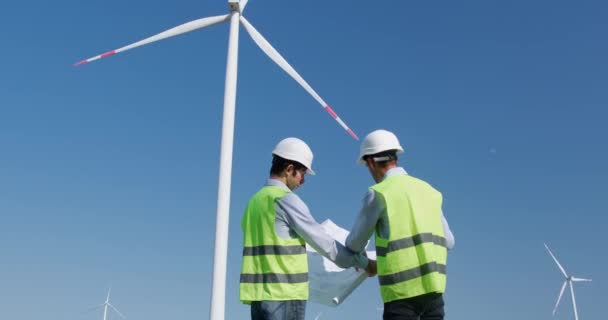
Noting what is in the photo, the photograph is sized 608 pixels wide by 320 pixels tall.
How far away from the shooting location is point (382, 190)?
22.7ft

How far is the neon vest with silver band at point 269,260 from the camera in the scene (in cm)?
→ 727

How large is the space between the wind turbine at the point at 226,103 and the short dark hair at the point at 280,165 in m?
4.14

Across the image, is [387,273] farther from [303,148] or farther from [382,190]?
[303,148]

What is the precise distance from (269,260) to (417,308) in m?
1.73

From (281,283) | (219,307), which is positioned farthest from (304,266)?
(219,307)

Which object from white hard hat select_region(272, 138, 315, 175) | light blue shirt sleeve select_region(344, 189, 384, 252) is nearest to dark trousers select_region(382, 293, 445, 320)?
light blue shirt sleeve select_region(344, 189, 384, 252)

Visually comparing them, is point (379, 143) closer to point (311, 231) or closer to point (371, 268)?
point (311, 231)

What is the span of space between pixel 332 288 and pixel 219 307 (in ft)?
11.2

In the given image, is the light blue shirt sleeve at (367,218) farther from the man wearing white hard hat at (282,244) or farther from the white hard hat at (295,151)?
the white hard hat at (295,151)

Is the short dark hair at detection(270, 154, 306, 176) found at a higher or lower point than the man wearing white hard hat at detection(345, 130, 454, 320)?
higher

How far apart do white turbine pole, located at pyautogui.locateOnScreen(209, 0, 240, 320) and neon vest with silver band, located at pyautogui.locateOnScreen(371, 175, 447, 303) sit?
512 cm

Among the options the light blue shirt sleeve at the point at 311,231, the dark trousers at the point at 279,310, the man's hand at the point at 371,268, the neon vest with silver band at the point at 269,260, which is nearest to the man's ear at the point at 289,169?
the neon vest with silver band at the point at 269,260

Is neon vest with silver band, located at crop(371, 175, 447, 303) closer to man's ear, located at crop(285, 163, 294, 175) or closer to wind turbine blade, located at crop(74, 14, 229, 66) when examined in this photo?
man's ear, located at crop(285, 163, 294, 175)

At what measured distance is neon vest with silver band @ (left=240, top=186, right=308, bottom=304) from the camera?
7270mm
